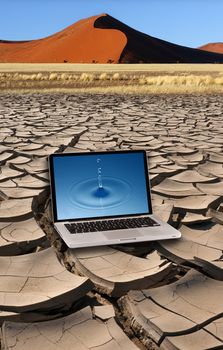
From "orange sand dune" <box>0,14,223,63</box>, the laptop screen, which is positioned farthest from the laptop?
"orange sand dune" <box>0,14,223,63</box>

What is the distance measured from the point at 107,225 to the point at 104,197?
14 centimetres

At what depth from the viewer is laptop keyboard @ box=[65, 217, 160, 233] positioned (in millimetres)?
2236

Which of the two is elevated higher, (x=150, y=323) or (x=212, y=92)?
(x=150, y=323)

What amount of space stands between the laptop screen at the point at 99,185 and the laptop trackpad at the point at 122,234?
11 centimetres

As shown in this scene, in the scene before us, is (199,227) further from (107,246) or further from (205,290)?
(205,290)

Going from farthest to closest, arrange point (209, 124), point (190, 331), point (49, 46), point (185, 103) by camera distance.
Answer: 1. point (49, 46)
2. point (185, 103)
3. point (209, 124)
4. point (190, 331)

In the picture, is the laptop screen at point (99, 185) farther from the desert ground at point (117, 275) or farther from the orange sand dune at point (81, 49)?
the orange sand dune at point (81, 49)

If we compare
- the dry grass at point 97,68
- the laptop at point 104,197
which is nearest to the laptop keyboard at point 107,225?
the laptop at point 104,197

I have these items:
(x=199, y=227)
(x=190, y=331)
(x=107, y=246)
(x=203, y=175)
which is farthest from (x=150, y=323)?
(x=203, y=175)

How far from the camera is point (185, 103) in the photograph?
389 inches

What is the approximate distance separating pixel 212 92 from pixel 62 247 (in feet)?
37.2

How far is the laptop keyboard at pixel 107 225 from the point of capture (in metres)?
2.24

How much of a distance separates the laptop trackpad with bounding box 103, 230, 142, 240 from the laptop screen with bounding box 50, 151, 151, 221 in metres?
0.11

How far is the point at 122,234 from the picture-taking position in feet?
7.26
